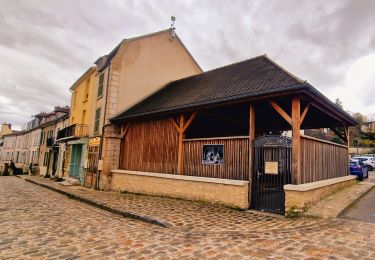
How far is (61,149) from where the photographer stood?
20.7 meters

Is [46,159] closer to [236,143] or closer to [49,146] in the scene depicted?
[49,146]

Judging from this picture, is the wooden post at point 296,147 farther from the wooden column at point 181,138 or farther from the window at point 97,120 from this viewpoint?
the window at point 97,120

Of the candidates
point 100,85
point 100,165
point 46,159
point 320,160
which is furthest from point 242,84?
point 46,159

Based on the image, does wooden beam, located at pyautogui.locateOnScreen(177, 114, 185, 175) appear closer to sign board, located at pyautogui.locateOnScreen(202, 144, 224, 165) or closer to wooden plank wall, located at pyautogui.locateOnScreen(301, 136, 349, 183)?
sign board, located at pyautogui.locateOnScreen(202, 144, 224, 165)

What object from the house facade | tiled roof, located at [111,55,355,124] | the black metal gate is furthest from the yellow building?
the black metal gate

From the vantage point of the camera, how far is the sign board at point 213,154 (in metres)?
8.41

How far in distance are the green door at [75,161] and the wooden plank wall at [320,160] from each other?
14.1 meters

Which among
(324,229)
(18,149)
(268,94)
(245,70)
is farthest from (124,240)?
(18,149)

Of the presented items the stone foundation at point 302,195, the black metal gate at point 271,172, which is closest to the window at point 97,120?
the black metal gate at point 271,172

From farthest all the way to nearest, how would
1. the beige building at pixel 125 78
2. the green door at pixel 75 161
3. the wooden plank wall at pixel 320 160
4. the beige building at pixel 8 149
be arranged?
the beige building at pixel 8 149, the green door at pixel 75 161, the beige building at pixel 125 78, the wooden plank wall at pixel 320 160

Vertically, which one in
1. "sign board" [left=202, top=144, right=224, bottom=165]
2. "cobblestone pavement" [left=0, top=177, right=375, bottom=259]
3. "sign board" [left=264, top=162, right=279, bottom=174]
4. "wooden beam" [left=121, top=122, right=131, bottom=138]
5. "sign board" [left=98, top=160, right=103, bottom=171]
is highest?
"wooden beam" [left=121, top=122, right=131, bottom=138]

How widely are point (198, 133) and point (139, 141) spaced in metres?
2.78

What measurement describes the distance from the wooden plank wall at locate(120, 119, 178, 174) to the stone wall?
0.42m

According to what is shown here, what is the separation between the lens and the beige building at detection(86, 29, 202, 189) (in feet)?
43.7
